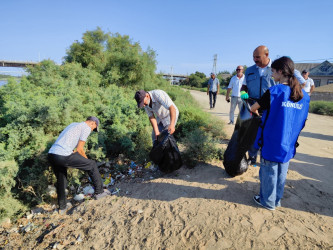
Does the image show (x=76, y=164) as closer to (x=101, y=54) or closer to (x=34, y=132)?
(x=34, y=132)

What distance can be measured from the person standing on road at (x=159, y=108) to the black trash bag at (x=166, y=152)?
14cm

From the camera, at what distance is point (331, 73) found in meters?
33.2

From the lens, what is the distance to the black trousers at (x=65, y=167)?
3305mm

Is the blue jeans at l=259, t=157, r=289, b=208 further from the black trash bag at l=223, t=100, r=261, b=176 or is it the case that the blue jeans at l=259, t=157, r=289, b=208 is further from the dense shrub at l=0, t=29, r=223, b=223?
the dense shrub at l=0, t=29, r=223, b=223

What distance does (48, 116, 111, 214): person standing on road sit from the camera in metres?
3.30

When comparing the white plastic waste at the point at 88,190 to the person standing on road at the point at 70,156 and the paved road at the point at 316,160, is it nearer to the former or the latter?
the person standing on road at the point at 70,156

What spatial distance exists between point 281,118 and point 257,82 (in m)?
1.32

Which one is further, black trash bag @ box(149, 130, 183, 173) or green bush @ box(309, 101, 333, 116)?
green bush @ box(309, 101, 333, 116)

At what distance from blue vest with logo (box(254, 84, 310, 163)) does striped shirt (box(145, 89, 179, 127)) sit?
1.58 metres

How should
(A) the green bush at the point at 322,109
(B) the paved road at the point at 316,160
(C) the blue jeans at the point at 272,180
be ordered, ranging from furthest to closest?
1. (A) the green bush at the point at 322,109
2. (B) the paved road at the point at 316,160
3. (C) the blue jeans at the point at 272,180

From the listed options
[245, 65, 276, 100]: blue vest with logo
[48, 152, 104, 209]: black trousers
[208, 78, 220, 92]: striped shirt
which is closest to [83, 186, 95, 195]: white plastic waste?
[48, 152, 104, 209]: black trousers

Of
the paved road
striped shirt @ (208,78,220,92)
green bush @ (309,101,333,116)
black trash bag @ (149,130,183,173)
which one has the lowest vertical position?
the paved road

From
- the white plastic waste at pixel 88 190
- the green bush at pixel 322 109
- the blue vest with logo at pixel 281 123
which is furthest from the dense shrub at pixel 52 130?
the green bush at pixel 322 109

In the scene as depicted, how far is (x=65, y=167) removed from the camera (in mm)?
3455
